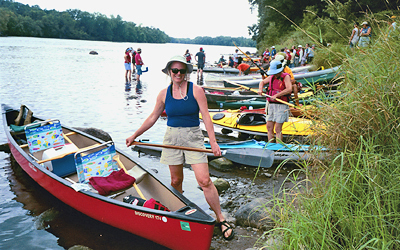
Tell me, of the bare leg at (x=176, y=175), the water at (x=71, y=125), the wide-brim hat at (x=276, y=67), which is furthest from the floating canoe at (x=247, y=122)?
the bare leg at (x=176, y=175)

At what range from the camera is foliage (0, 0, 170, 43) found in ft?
279

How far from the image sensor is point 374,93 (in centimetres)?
301

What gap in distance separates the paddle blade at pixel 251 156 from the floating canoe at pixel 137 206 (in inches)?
91.9

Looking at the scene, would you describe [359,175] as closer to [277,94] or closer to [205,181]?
[205,181]

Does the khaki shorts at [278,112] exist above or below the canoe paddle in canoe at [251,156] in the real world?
above

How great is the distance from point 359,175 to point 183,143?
1.97 metres

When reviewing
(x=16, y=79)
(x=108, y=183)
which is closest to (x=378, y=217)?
(x=108, y=183)

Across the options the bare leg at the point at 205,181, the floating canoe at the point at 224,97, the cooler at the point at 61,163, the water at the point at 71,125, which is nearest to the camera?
the bare leg at the point at 205,181

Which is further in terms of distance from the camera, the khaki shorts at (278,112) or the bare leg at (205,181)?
the khaki shorts at (278,112)

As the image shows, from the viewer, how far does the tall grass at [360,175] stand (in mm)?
2465

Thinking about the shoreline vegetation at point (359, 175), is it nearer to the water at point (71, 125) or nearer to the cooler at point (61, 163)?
the water at point (71, 125)

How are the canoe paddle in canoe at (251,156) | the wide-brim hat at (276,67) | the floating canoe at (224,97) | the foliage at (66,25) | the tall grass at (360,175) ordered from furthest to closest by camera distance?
the foliage at (66,25)
the floating canoe at (224,97)
the canoe paddle in canoe at (251,156)
the wide-brim hat at (276,67)
the tall grass at (360,175)

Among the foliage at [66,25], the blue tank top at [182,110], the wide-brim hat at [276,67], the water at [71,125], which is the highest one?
the foliage at [66,25]

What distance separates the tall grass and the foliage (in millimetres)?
93699
